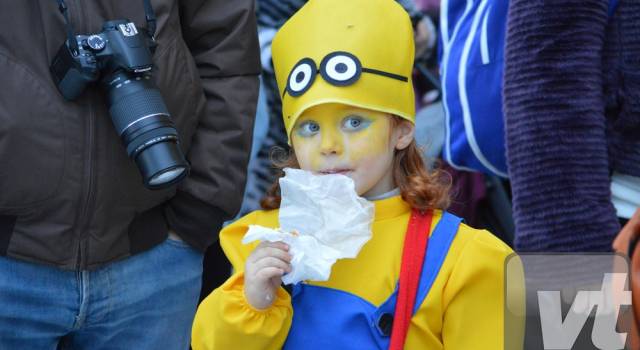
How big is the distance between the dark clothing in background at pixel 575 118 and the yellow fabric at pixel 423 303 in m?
0.18

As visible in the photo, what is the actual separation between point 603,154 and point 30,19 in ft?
4.02

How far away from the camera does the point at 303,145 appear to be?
1.93 metres

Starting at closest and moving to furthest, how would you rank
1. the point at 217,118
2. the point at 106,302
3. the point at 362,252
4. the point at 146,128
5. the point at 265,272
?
the point at 265,272 < the point at 362,252 < the point at 146,128 < the point at 106,302 < the point at 217,118

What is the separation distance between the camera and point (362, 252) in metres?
1.92

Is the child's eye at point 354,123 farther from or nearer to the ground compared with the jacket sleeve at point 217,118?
farther from the ground

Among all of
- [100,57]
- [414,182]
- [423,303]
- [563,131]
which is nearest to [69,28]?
[100,57]

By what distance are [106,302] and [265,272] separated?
567mm

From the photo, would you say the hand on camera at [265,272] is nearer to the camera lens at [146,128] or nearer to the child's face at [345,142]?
the child's face at [345,142]

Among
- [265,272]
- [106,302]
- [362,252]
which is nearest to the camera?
[265,272]

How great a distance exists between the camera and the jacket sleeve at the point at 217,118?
236cm

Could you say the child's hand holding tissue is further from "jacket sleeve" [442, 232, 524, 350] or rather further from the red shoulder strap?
"jacket sleeve" [442, 232, 524, 350]

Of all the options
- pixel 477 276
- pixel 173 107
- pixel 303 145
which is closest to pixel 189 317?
pixel 173 107

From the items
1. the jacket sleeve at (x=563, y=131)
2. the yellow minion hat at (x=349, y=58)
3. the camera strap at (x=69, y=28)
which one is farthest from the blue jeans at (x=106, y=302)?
the jacket sleeve at (x=563, y=131)

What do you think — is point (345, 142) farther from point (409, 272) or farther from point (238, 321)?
point (238, 321)
